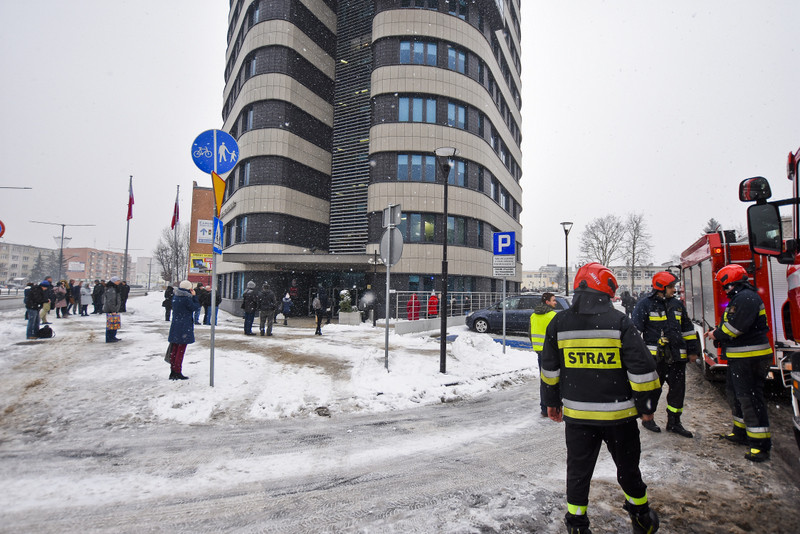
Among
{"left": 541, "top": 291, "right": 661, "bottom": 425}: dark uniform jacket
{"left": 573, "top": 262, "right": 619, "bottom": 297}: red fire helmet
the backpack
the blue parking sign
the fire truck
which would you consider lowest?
the backpack

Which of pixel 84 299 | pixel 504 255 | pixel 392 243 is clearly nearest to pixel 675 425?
pixel 392 243

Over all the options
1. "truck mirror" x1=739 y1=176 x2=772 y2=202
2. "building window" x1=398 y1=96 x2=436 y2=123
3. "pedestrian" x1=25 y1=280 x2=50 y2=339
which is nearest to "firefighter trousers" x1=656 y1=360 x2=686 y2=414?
"truck mirror" x1=739 y1=176 x2=772 y2=202

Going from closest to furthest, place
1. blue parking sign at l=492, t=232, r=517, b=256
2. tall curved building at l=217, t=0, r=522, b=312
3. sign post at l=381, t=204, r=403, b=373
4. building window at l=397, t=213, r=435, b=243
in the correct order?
sign post at l=381, t=204, r=403, b=373, blue parking sign at l=492, t=232, r=517, b=256, building window at l=397, t=213, r=435, b=243, tall curved building at l=217, t=0, r=522, b=312

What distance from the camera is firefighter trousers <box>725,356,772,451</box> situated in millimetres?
4086

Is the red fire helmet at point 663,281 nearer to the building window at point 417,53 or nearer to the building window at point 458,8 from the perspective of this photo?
the building window at point 417,53

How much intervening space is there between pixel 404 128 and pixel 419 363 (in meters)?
16.0

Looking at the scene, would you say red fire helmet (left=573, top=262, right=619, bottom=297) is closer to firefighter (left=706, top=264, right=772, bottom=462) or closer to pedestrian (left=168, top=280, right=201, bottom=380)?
firefighter (left=706, top=264, right=772, bottom=462)

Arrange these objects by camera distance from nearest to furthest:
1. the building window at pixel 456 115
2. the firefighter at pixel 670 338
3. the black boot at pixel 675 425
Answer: the black boot at pixel 675 425
the firefighter at pixel 670 338
the building window at pixel 456 115

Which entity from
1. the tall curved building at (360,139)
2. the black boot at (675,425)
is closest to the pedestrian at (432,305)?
the tall curved building at (360,139)

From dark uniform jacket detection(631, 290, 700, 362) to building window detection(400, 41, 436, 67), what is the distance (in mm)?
20687

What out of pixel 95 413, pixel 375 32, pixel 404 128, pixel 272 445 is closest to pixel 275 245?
pixel 404 128

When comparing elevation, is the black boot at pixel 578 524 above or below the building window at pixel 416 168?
below

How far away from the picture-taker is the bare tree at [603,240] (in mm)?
53594

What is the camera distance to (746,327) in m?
4.25
